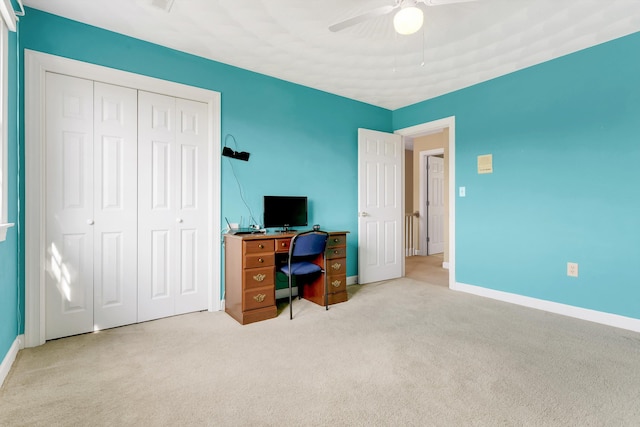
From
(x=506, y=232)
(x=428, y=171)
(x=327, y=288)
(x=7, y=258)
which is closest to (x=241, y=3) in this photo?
(x=7, y=258)

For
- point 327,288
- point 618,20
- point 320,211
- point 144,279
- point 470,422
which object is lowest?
point 470,422

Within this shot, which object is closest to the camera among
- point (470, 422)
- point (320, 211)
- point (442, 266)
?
point (470, 422)

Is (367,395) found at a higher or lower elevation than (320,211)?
lower

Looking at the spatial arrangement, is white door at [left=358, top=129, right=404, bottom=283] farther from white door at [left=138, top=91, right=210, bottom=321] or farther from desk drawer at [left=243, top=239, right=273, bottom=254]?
white door at [left=138, top=91, right=210, bottom=321]

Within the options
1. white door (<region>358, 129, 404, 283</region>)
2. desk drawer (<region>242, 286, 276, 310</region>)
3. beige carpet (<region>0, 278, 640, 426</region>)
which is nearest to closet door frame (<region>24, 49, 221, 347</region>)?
beige carpet (<region>0, 278, 640, 426</region>)

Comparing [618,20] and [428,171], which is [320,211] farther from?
[428,171]

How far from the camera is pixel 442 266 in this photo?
212 inches

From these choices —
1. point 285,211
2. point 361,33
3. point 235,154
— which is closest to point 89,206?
point 235,154

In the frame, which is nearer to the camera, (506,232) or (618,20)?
(618,20)

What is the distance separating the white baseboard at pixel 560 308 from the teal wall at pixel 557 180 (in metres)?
0.05

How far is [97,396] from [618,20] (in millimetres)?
4463

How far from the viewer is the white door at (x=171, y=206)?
2.75 meters

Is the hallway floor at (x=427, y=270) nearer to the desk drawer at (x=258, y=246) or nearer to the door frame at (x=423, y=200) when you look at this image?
the door frame at (x=423, y=200)

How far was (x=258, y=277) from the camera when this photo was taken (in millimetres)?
2787
